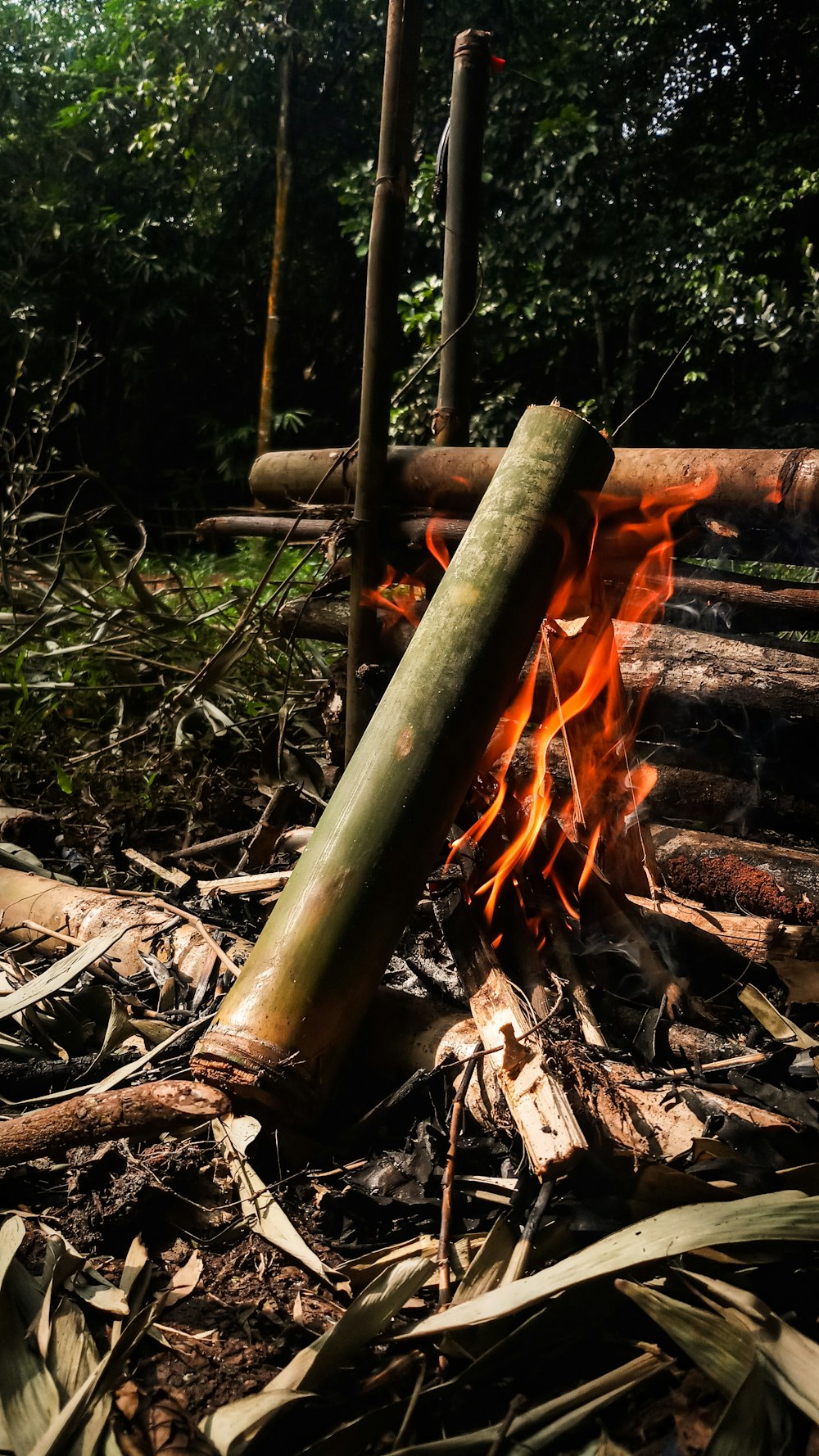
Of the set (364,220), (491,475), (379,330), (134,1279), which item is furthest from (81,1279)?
(364,220)

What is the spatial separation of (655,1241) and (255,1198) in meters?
0.71

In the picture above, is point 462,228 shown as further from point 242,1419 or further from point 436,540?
point 242,1419

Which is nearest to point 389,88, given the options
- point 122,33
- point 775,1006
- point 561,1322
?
point 775,1006

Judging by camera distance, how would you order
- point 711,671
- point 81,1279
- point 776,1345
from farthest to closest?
point 711,671 < point 81,1279 < point 776,1345

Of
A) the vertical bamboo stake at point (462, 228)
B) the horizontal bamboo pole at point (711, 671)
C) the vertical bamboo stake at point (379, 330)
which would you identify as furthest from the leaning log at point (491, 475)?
the horizontal bamboo pole at point (711, 671)

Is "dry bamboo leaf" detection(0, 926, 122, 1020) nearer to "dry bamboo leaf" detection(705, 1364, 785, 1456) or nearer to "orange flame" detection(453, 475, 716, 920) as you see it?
"orange flame" detection(453, 475, 716, 920)

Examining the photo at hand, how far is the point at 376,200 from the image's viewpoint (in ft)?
9.79

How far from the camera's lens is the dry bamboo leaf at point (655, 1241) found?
1391 millimetres

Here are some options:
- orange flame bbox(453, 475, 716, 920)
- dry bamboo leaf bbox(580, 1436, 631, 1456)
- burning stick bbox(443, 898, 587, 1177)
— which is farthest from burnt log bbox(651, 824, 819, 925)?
dry bamboo leaf bbox(580, 1436, 631, 1456)

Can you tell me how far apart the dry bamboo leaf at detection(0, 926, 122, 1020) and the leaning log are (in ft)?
5.42

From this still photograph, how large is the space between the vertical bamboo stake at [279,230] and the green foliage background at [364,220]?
8.9 inches

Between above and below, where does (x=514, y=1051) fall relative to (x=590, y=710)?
below

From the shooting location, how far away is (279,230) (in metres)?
11.4

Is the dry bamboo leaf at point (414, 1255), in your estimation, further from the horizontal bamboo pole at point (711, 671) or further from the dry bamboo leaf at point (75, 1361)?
the horizontal bamboo pole at point (711, 671)
